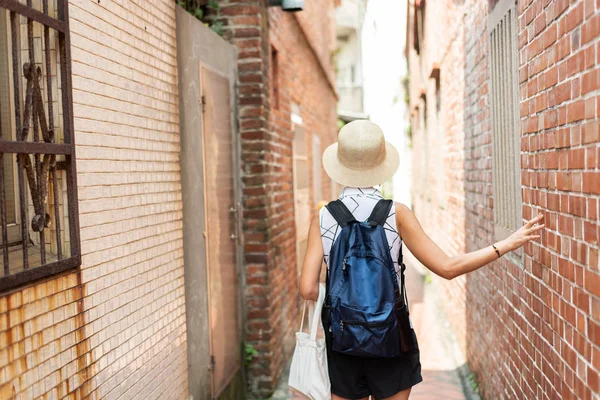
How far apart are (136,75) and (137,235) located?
782 millimetres

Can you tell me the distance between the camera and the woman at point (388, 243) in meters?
3.06

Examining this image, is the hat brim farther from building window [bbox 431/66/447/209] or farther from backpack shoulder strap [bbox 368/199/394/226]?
building window [bbox 431/66/447/209]

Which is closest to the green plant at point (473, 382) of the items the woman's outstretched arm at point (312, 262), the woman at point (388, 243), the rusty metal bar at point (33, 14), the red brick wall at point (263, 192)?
the red brick wall at point (263, 192)

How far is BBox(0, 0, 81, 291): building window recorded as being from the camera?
2.45m

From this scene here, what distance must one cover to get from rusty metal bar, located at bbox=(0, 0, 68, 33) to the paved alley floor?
3.87 m

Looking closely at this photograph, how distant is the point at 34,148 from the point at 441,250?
165 cm

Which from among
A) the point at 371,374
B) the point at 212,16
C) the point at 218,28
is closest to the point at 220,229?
the point at 218,28

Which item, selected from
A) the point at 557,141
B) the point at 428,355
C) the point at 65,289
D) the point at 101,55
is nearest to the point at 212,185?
the point at 101,55

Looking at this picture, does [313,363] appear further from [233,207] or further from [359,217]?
[233,207]

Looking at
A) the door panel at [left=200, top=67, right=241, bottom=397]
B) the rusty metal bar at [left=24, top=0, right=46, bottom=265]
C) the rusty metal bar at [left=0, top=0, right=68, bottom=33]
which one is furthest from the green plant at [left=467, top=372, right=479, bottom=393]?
the rusty metal bar at [left=0, top=0, right=68, bottom=33]

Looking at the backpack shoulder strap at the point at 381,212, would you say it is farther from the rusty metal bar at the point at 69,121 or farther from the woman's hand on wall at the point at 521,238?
the rusty metal bar at the point at 69,121

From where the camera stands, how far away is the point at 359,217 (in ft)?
10.2

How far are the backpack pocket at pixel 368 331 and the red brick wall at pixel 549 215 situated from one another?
65cm

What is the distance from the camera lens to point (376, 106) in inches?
1091
